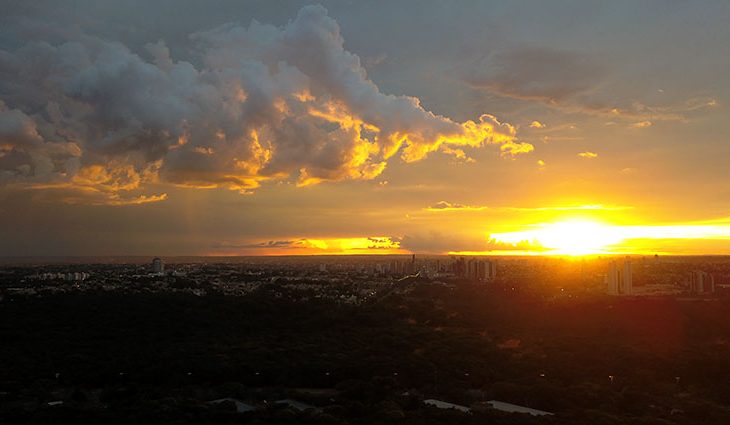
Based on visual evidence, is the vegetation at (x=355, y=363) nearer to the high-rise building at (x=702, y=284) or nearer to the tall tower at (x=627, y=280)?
the tall tower at (x=627, y=280)

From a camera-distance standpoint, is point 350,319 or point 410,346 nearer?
point 410,346

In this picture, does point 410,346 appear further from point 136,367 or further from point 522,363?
point 136,367

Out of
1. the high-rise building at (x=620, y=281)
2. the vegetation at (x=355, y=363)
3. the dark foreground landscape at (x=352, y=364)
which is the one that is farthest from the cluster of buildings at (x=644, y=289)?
the vegetation at (x=355, y=363)

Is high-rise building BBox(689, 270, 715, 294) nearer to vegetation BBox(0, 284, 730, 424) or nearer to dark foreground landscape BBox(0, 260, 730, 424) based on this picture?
dark foreground landscape BBox(0, 260, 730, 424)

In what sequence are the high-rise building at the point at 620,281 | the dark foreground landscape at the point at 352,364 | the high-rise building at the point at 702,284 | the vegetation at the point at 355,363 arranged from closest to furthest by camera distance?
the dark foreground landscape at the point at 352,364, the vegetation at the point at 355,363, the high-rise building at the point at 620,281, the high-rise building at the point at 702,284

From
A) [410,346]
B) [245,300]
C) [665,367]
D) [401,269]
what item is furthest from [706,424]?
[401,269]

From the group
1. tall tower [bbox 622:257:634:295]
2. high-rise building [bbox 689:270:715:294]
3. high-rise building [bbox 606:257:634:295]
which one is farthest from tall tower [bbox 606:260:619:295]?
high-rise building [bbox 689:270:715:294]

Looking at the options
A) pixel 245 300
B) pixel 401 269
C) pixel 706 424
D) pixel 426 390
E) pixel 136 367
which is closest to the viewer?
pixel 706 424

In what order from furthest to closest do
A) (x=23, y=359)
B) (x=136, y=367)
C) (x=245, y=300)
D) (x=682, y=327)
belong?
1. (x=245, y=300)
2. (x=682, y=327)
3. (x=23, y=359)
4. (x=136, y=367)
